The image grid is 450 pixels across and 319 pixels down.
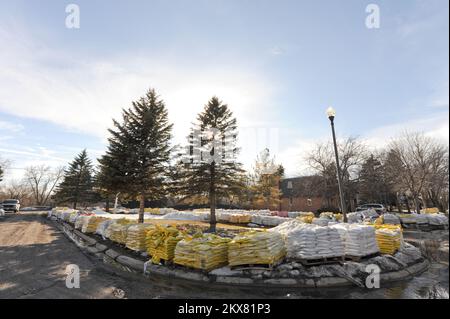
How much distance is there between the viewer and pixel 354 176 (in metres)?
33.3

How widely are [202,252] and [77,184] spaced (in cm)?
4215

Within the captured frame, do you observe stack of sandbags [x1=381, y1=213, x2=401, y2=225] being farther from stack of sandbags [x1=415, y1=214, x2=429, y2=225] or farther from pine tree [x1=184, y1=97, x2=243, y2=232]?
pine tree [x1=184, y1=97, x2=243, y2=232]

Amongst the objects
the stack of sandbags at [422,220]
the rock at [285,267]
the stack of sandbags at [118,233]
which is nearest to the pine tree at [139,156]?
the stack of sandbags at [118,233]

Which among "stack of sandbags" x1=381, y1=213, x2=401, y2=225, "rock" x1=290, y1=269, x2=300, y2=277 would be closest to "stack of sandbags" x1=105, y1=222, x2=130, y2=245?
"rock" x1=290, y1=269, x2=300, y2=277

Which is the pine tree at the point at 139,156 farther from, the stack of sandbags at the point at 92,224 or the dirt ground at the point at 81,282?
the dirt ground at the point at 81,282

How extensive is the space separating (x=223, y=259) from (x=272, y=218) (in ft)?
44.0

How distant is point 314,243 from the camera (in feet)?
20.9

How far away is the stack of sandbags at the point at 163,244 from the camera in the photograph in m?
7.07

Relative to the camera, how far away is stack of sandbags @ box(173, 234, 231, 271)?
6.26 meters

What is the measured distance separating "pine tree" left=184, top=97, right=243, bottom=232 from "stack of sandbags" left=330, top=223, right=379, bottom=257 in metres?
10.8

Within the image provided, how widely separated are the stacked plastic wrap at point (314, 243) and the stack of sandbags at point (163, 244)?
342cm

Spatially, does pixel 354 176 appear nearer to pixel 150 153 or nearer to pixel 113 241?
pixel 150 153

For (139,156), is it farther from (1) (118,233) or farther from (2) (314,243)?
(2) (314,243)

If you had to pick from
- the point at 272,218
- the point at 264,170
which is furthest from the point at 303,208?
the point at 272,218
